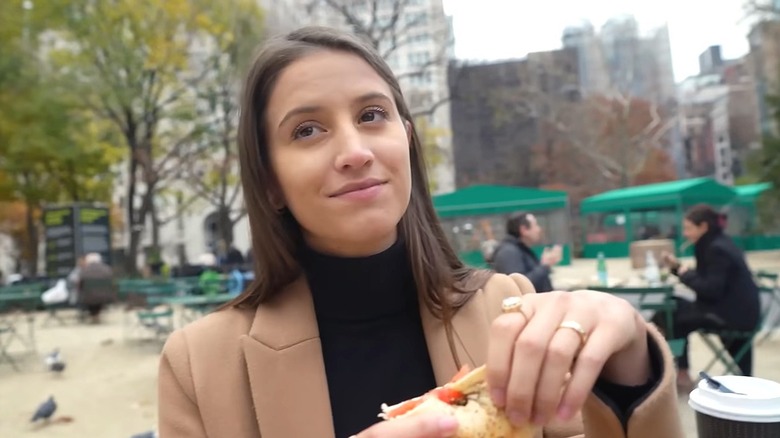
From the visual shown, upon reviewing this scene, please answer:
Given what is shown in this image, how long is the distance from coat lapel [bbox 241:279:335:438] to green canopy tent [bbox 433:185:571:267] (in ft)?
62.3

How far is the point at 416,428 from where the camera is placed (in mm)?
693

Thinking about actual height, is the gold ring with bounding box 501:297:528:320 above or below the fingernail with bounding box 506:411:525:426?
above

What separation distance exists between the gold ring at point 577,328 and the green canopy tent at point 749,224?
24.6 m

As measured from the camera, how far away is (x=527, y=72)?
2570 cm

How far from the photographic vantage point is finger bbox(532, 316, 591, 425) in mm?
749

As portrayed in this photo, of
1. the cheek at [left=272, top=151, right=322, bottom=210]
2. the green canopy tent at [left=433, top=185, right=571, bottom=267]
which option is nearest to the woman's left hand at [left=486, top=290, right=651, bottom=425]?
the cheek at [left=272, top=151, right=322, bottom=210]

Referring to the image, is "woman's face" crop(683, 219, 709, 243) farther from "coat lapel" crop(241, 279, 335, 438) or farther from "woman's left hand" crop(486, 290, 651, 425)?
"woman's left hand" crop(486, 290, 651, 425)

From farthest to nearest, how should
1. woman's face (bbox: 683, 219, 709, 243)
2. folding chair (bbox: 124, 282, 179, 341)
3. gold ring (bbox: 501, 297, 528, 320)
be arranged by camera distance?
folding chair (bbox: 124, 282, 179, 341) < woman's face (bbox: 683, 219, 709, 243) < gold ring (bbox: 501, 297, 528, 320)

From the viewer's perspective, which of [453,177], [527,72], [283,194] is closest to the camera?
[283,194]

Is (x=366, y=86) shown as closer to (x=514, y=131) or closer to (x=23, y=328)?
(x=23, y=328)

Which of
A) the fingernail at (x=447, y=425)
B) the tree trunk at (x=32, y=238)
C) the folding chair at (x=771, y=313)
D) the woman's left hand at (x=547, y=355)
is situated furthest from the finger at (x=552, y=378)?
the tree trunk at (x=32, y=238)

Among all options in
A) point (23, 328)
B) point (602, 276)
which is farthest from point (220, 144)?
point (602, 276)

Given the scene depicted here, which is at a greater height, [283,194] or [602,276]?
[283,194]

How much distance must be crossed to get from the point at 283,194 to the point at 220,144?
1921 centimetres
